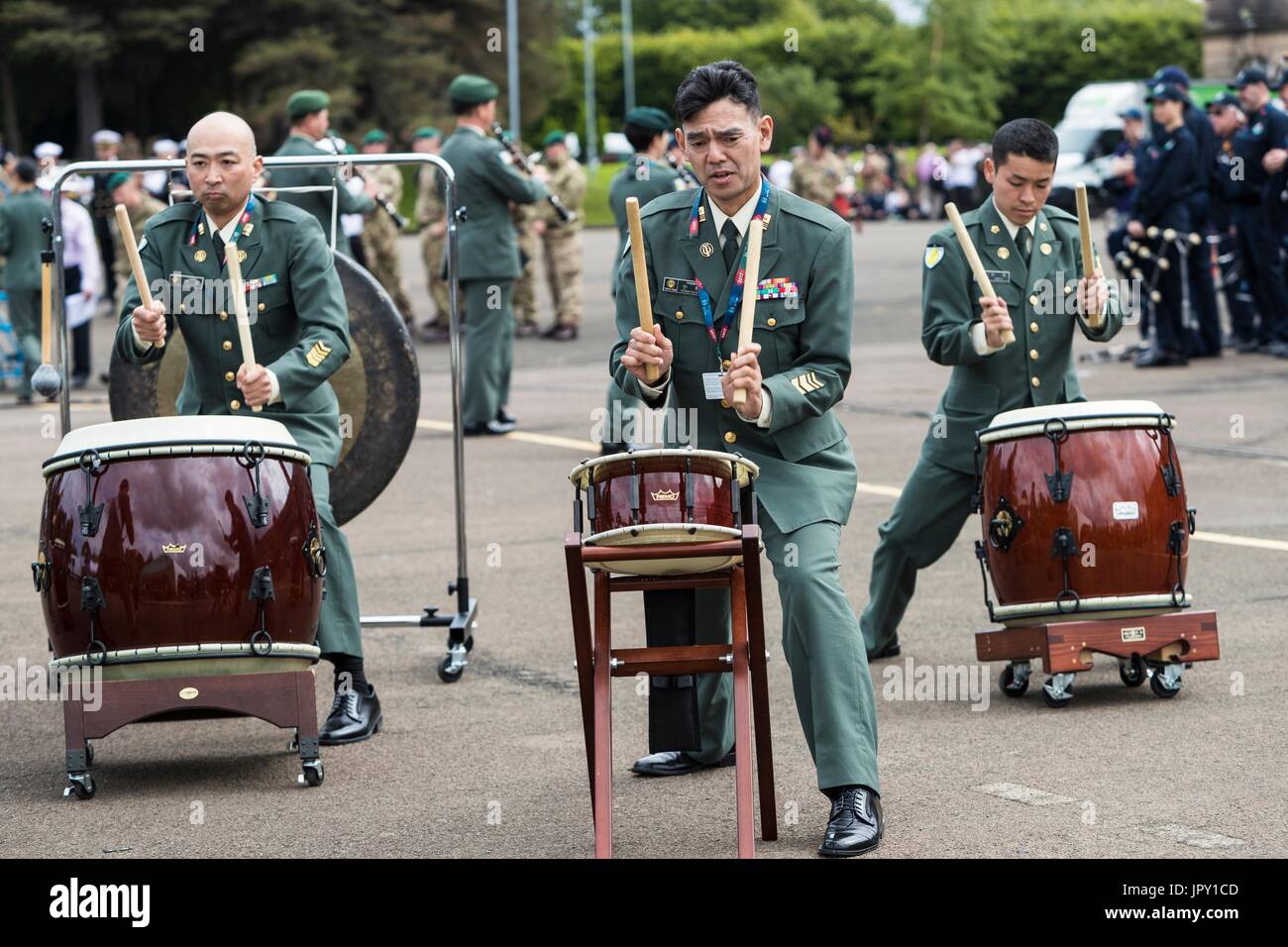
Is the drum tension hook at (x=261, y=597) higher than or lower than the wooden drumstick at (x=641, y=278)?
lower

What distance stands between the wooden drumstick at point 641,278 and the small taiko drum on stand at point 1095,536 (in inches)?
74.2

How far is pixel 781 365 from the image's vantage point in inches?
211

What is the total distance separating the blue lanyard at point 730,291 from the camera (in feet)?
17.3

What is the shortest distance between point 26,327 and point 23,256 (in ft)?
2.16

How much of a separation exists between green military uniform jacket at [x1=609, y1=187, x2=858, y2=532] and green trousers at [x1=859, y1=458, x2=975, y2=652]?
1723 mm

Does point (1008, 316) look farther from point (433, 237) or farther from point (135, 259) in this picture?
point (433, 237)

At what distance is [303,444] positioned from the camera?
648 centimetres

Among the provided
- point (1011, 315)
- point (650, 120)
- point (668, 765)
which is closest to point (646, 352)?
point (668, 765)

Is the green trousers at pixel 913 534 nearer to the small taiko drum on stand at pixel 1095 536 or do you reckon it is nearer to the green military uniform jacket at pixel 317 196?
the small taiko drum on stand at pixel 1095 536

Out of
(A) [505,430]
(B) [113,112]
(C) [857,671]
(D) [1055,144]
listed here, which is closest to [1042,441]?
(D) [1055,144]

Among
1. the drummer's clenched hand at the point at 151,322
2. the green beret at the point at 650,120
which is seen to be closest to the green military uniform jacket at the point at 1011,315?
the drummer's clenched hand at the point at 151,322

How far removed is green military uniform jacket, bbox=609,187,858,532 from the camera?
5.29 metres
